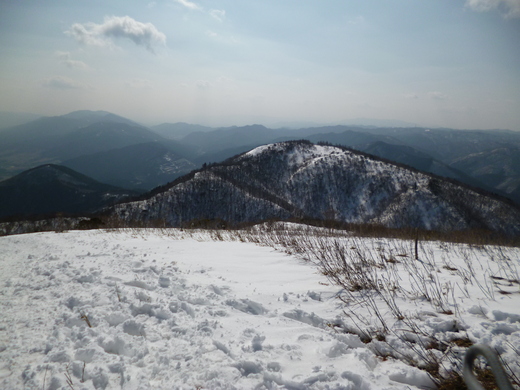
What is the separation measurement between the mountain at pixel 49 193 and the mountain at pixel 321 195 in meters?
73.3

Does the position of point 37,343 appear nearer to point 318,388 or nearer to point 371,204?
point 318,388

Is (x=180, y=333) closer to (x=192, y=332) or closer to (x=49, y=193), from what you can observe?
(x=192, y=332)

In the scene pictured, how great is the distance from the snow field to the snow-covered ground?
0.04 feet

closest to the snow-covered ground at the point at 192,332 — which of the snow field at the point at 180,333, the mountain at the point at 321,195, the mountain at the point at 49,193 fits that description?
the snow field at the point at 180,333

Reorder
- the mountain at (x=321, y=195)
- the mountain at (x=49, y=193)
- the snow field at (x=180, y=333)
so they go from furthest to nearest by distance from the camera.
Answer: the mountain at (x=49, y=193) < the mountain at (x=321, y=195) < the snow field at (x=180, y=333)

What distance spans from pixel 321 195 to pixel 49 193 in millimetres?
176123

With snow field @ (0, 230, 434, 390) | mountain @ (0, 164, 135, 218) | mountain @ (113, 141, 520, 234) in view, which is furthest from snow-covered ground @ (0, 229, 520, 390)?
mountain @ (0, 164, 135, 218)

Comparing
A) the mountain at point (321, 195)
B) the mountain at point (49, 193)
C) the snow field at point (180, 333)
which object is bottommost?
the mountain at point (49, 193)

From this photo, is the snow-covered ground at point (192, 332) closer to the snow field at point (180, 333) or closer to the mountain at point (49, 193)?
the snow field at point (180, 333)

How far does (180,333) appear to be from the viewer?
311 cm

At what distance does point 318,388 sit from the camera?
2166mm

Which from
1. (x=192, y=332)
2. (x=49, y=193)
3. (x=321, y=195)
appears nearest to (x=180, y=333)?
(x=192, y=332)

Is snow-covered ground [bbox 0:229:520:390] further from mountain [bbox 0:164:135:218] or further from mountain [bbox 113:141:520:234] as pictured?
mountain [bbox 0:164:135:218]

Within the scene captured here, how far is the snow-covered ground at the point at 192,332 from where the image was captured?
2346mm
